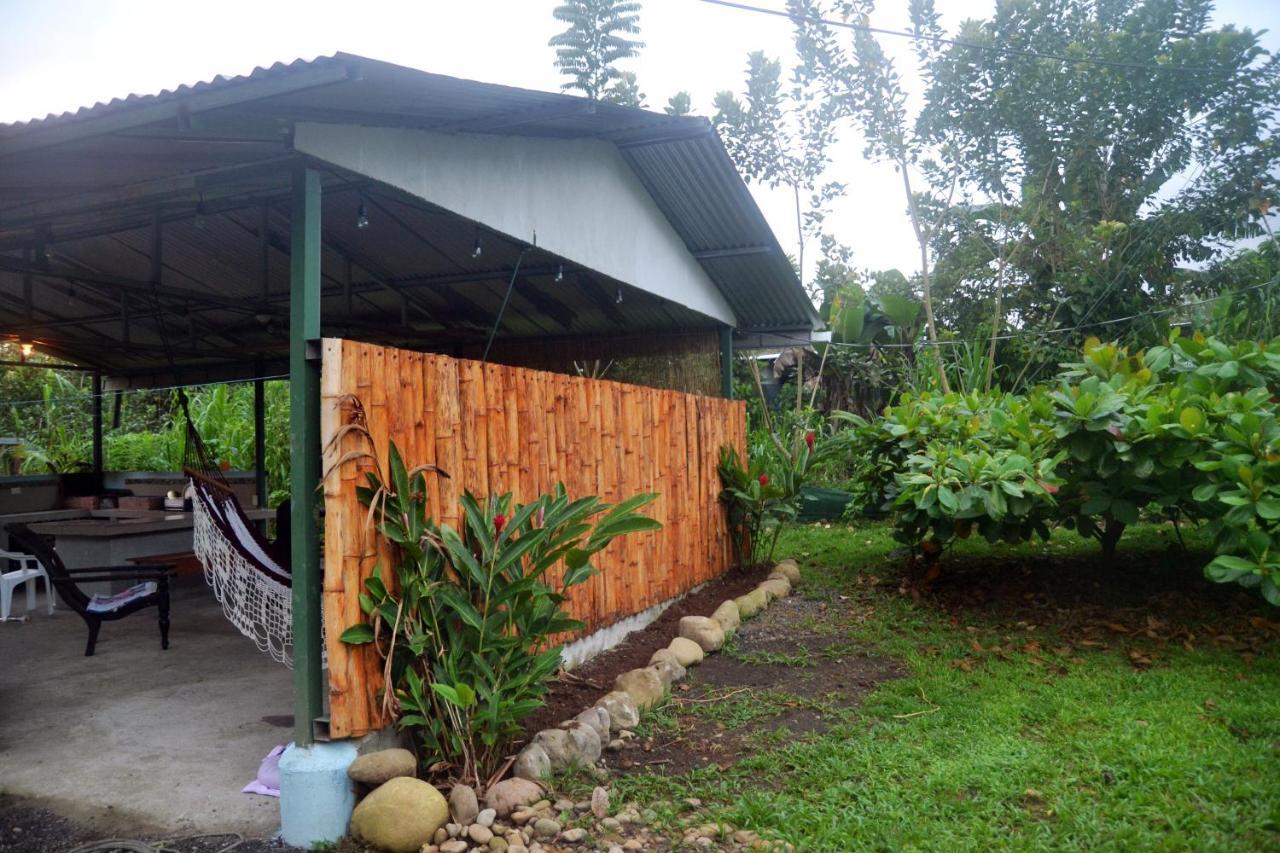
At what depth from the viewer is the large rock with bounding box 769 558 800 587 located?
6.49 m

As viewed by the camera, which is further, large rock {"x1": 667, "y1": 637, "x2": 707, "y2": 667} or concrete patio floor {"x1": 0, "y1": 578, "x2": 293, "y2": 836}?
large rock {"x1": 667, "y1": 637, "x2": 707, "y2": 667}

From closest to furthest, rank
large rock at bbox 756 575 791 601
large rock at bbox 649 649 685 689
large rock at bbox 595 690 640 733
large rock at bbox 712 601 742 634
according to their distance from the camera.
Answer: large rock at bbox 595 690 640 733
large rock at bbox 649 649 685 689
large rock at bbox 712 601 742 634
large rock at bbox 756 575 791 601

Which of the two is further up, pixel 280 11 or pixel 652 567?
pixel 280 11

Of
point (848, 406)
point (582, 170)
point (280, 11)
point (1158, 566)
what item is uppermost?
point (280, 11)

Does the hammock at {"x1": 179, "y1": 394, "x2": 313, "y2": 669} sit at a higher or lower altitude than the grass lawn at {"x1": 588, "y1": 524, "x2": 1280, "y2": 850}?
higher

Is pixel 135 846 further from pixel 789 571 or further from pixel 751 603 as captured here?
pixel 789 571

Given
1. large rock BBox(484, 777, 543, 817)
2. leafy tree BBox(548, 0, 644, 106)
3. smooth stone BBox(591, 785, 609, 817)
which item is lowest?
smooth stone BBox(591, 785, 609, 817)

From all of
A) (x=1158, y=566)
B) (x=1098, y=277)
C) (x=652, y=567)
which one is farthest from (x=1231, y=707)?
(x=1098, y=277)

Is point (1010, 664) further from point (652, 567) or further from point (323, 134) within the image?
point (323, 134)

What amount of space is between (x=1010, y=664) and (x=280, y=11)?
1206 cm

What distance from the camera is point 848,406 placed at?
40.8 ft

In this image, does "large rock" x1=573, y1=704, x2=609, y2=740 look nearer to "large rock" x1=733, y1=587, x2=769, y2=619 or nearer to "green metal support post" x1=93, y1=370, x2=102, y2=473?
"large rock" x1=733, y1=587, x2=769, y2=619

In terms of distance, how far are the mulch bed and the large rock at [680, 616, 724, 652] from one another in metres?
0.15

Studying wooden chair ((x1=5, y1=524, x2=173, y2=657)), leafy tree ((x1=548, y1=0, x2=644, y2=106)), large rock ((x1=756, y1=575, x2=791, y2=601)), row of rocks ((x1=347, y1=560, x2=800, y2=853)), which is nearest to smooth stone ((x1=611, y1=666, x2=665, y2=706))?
row of rocks ((x1=347, y1=560, x2=800, y2=853))
